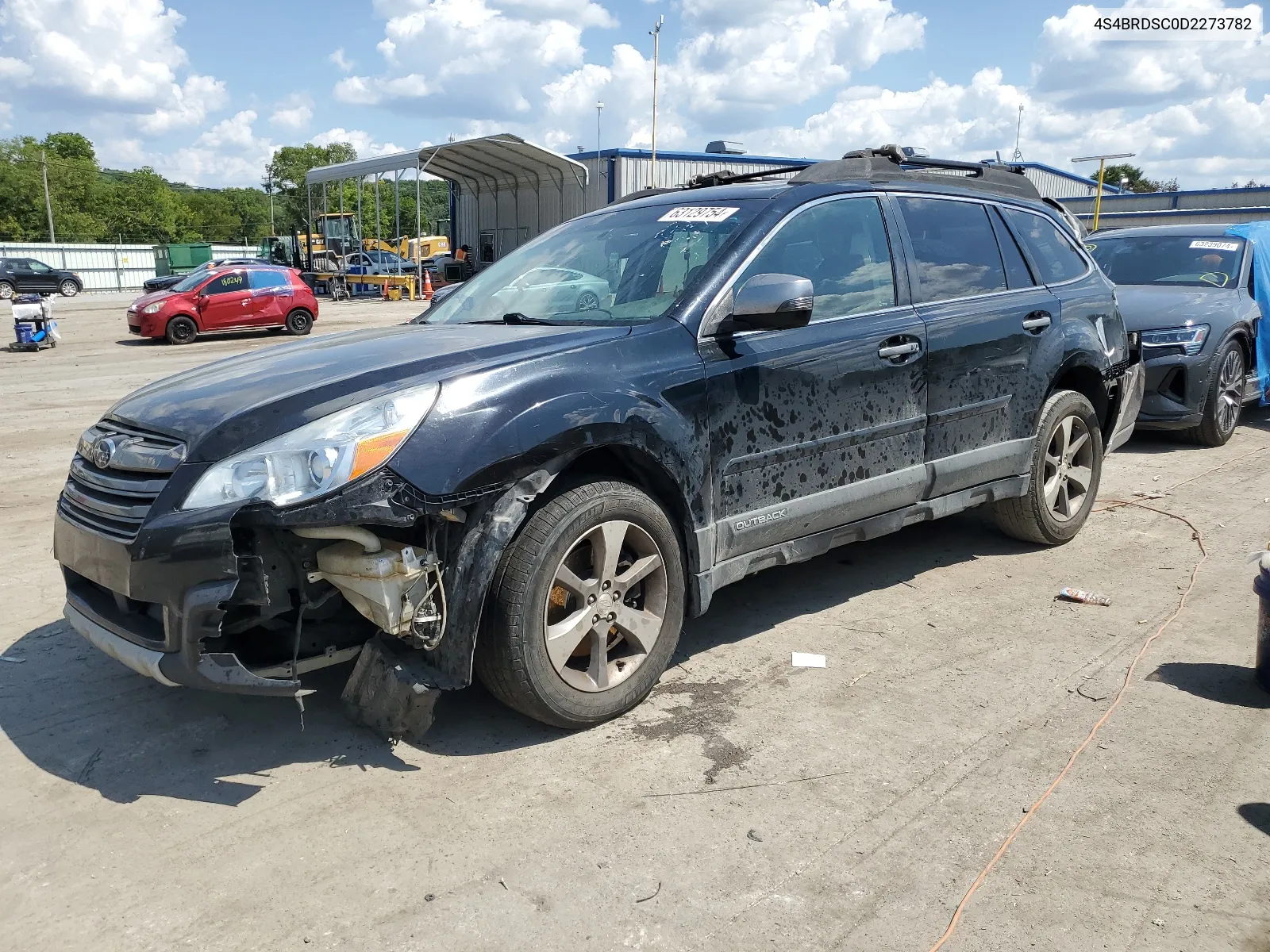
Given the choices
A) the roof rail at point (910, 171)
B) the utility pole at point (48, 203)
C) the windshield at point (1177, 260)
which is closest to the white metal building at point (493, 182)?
the windshield at point (1177, 260)

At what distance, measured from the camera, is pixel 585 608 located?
3453 millimetres

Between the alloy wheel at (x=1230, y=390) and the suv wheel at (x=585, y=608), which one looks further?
the alloy wheel at (x=1230, y=390)

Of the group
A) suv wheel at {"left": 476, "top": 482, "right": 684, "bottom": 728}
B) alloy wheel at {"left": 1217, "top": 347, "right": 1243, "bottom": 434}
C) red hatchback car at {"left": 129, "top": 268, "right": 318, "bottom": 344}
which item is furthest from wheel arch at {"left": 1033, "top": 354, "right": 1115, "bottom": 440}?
red hatchback car at {"left": 129, "top": 268, "right": 318, "bottom": 344}

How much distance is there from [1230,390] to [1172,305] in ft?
2.96

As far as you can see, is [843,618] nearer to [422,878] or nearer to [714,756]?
[714,756]

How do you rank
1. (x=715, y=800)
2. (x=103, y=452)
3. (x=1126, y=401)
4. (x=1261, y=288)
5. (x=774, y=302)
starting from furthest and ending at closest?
(x=1261, y=288) → (x=1126, y=401) → (x=774, y=302) → (x=103, y=452) → (x=715, y=800)

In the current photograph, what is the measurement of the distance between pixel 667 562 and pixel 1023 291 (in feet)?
9.01

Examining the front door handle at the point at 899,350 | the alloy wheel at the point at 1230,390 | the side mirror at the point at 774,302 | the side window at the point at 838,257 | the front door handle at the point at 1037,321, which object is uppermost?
the side window at the point at 838,257

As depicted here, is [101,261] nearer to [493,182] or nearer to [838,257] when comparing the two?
[493,182]

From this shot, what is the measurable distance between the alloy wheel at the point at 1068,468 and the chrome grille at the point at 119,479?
4.29 m

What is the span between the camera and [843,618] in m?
4.70

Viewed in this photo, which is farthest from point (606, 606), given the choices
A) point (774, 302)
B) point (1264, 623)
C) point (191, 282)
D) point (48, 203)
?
point (48, 203)

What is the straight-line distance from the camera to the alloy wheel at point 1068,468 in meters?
5.55

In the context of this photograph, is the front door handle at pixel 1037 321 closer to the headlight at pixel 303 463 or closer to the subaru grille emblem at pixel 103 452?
the headlight at pixel 303 463
